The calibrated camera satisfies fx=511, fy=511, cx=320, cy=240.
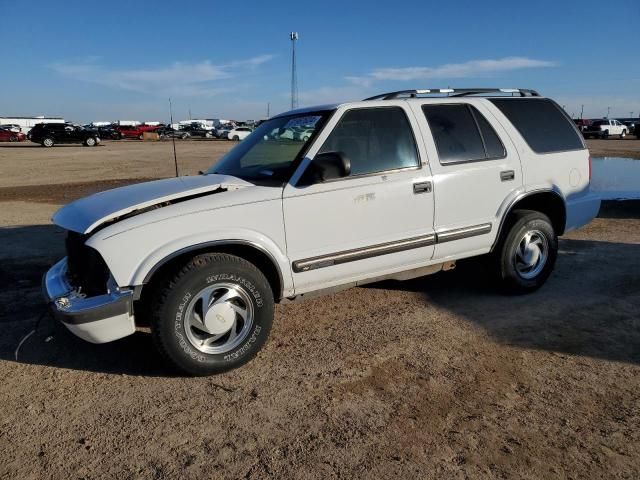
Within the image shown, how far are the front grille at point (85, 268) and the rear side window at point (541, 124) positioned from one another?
3785 mm

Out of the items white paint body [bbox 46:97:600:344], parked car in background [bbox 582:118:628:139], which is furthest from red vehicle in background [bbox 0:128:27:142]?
parked car in background [bbox 582:118:628:139]

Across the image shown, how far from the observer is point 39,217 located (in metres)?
9.41

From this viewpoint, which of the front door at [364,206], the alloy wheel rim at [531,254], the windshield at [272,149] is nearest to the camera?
the front door at [364,206]

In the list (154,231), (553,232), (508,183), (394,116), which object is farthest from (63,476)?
(553,232)

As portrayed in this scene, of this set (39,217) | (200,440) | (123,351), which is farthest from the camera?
(39,217)

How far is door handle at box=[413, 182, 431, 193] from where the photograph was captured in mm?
4109

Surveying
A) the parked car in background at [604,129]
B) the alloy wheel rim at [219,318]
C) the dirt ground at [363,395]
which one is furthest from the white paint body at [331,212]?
the parked car in background at [604,129]

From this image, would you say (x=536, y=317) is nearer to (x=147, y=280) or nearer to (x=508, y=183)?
(x=508, y=183)

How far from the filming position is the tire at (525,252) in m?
4.76

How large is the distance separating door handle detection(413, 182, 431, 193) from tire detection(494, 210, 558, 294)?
1096 millimetres

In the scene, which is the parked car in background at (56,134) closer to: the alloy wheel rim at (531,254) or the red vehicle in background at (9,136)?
the red vehicle in background at (9,136)

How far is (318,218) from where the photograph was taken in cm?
374

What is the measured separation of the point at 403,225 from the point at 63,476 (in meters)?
2.82

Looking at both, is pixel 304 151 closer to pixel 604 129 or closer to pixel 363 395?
pixel 363 395
